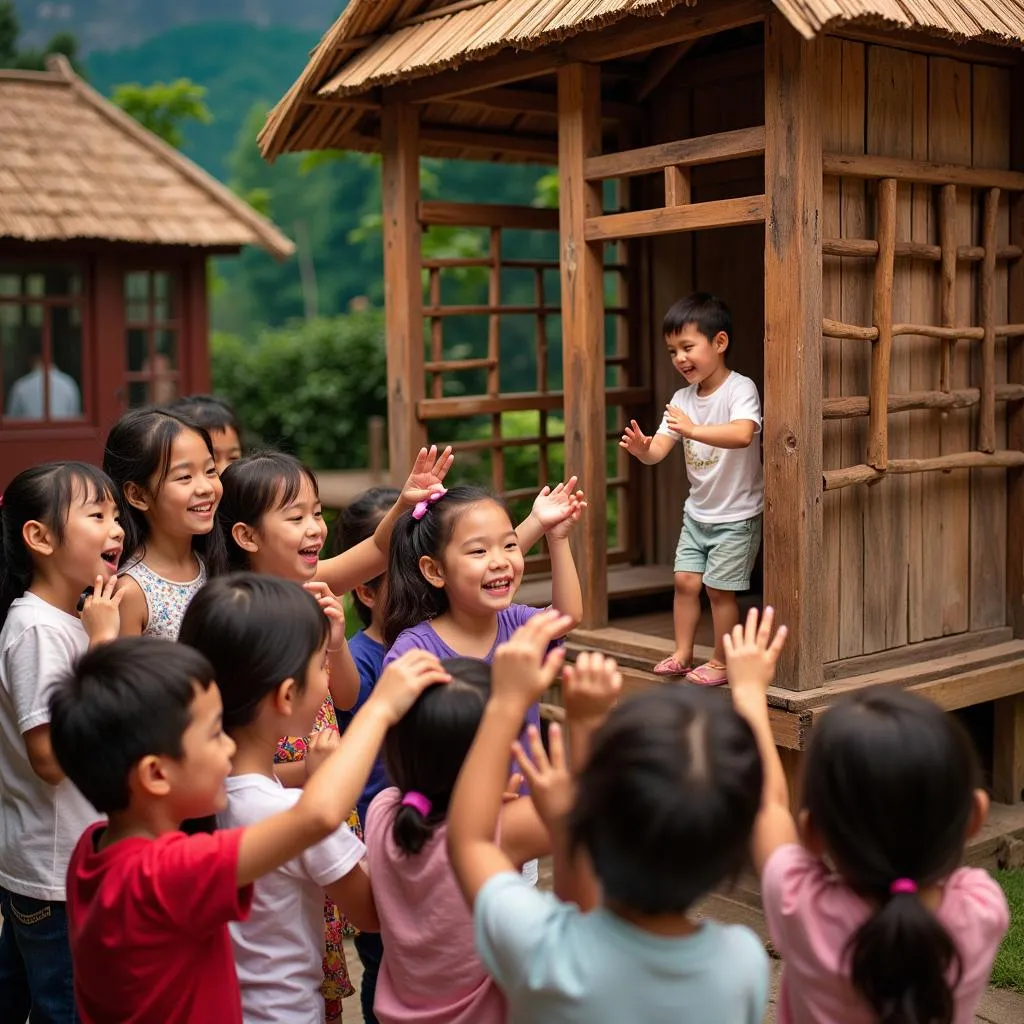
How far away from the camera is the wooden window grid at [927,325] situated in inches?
179

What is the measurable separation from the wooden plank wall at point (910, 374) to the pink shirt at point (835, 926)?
2.55m

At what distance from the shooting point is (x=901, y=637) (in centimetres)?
498

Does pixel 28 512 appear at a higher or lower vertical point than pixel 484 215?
lower

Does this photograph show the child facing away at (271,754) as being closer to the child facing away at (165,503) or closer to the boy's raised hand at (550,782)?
the boy's raised hand at (550,782)

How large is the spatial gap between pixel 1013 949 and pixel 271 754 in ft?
9.68

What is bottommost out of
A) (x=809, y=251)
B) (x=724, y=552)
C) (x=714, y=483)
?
(x=724, y=552)

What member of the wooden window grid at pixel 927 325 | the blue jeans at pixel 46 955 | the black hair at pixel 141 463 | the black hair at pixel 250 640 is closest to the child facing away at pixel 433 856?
the black hair at pixel 250 640

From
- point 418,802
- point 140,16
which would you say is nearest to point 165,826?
point 418,802

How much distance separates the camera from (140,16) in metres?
67.0

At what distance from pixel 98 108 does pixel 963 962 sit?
1110 centimetres

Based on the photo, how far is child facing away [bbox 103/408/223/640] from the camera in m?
3.40

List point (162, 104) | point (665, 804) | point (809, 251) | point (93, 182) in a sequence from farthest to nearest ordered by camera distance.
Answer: point (162, 104), point (93, 182), point (809, 251), point (665, 804)

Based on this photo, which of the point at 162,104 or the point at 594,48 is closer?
the point at 594,48

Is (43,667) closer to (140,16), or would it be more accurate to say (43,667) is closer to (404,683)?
(404,683)
